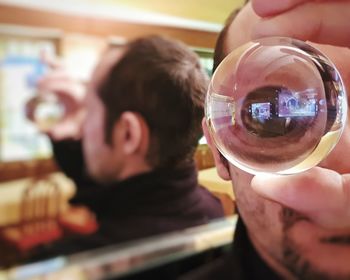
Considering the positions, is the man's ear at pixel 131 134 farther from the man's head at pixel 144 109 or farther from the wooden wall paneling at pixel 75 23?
the wooden wall paneling at pixel 75 23

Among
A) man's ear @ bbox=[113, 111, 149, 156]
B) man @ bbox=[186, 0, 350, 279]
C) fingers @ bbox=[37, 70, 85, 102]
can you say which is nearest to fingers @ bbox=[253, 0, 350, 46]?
man @ bbox=[186, 0, 350, 279]

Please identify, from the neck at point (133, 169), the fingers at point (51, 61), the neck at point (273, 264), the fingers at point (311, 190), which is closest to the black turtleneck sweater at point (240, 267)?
the neck at point (273, 264)

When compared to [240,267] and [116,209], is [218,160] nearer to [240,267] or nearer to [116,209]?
[240,267]

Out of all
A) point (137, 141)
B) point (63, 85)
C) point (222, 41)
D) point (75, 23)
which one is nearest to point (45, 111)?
point (63, 85)

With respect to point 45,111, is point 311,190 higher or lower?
higher

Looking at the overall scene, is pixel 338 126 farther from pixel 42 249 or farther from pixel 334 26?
pixel 42 249

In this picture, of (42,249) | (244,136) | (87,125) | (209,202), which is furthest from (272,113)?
(42,249)
